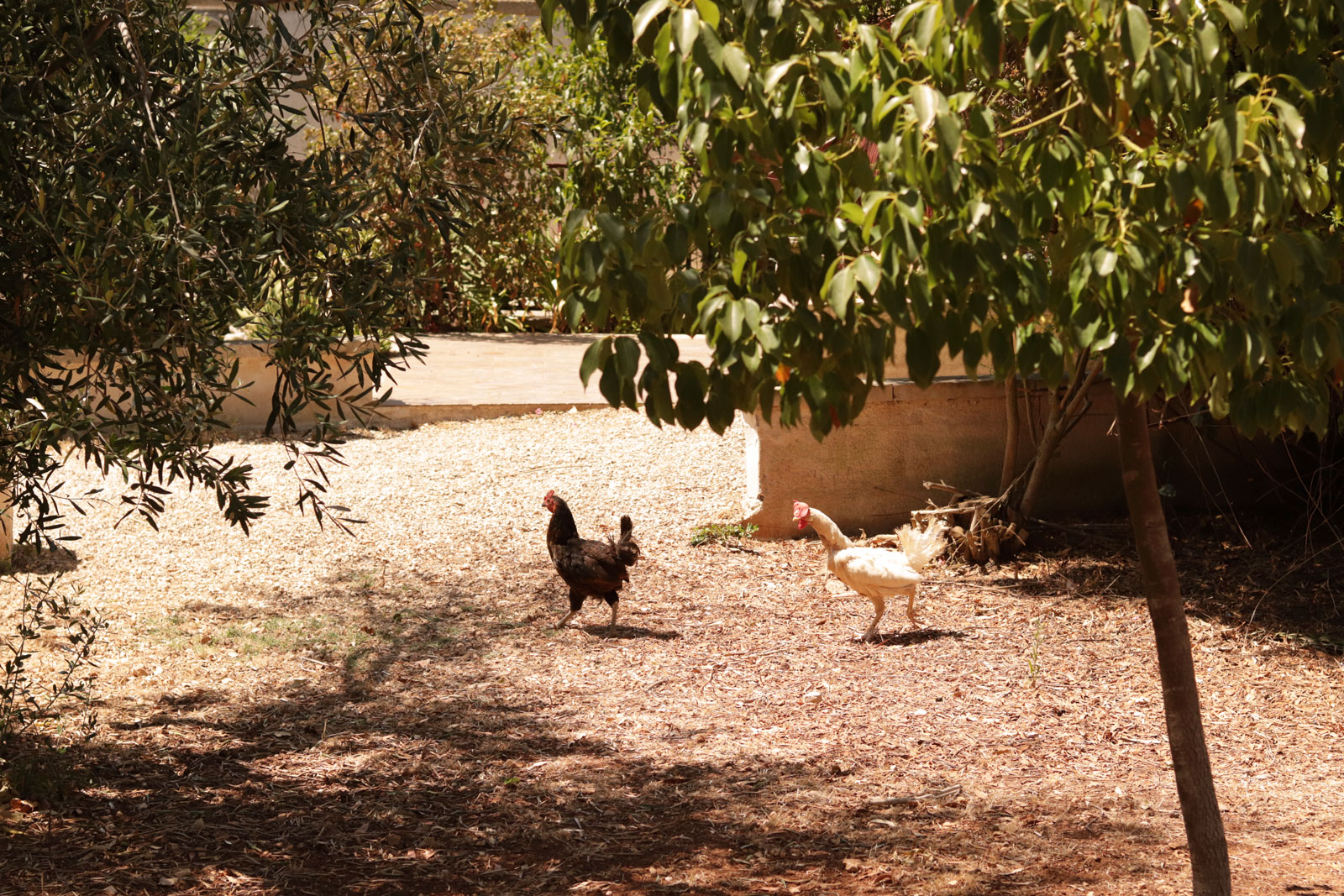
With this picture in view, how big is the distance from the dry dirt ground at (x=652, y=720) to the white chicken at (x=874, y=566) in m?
Result: 0.27

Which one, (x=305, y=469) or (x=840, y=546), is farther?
(x=305, y=469)

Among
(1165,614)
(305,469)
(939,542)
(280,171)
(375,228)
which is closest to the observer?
(1165,614)

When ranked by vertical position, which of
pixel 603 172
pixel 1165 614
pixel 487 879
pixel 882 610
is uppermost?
pixel 603 172

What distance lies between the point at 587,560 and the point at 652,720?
1.21 m

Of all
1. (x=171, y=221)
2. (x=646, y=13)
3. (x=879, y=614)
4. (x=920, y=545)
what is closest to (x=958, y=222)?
(x=646, y=13)

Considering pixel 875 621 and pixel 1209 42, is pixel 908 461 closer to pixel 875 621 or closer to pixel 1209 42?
pixel 875 621

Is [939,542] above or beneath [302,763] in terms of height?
above

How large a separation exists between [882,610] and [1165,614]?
3433mm

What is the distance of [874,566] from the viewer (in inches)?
257

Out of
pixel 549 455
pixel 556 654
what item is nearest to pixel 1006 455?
pixel 556 654

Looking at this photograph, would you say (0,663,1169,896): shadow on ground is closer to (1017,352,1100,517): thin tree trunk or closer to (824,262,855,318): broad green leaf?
(824,262,855,318): broad green leaf

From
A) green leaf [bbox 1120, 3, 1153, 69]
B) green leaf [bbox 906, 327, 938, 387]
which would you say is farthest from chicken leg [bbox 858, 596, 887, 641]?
green leaf [bbox 1120, 3, 1153, 69]

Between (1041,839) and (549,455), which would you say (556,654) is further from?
(549,455)

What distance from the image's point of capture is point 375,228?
15.8 ft
